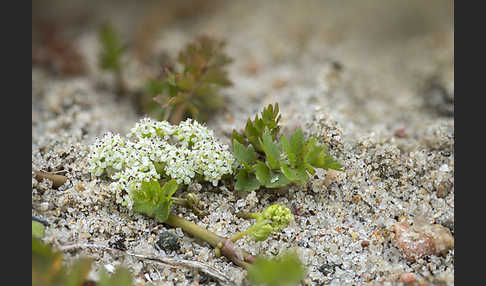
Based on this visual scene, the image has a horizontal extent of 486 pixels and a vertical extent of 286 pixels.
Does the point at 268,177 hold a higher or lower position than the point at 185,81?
lower

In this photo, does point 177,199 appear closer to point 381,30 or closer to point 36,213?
point 36,213

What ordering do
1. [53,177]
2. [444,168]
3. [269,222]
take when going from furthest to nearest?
[444,168]
[53,177]
[269,222]

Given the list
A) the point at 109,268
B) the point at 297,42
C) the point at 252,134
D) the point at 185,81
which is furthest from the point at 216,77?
the point at 297,42

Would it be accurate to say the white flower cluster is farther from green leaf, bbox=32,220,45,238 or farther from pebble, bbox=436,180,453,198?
pebble, bbox=436,180,453,198

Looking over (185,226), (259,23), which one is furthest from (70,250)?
(259,23)

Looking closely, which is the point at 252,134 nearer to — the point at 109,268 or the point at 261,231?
the point at 261,231

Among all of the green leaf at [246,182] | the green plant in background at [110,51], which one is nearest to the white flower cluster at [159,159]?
the green leaf at [246,182]

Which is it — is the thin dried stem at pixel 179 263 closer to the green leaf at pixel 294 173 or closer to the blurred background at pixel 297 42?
the green leaf at pixel 294 173
